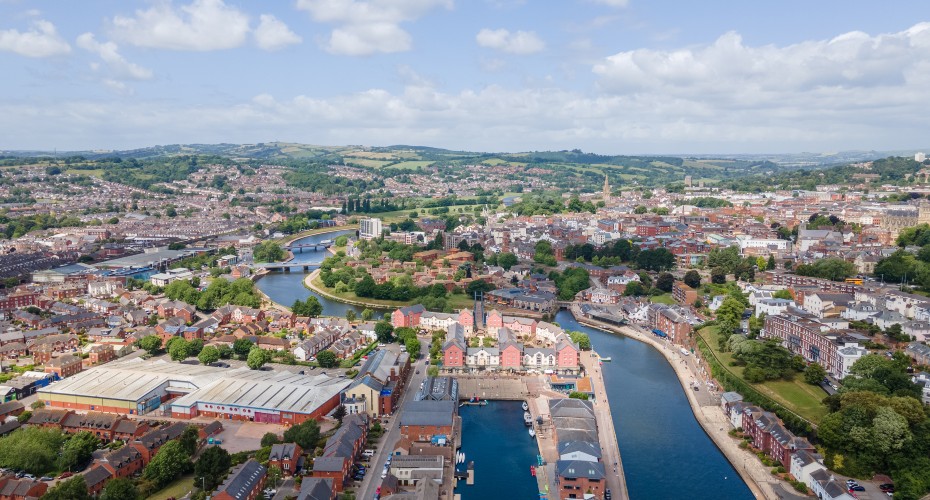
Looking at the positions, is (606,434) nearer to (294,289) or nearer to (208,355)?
(208,355)

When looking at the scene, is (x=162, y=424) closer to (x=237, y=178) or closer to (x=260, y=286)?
(x=260, y=286)

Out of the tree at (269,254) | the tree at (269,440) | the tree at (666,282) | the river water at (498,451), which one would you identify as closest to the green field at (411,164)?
the tree at (269,254)

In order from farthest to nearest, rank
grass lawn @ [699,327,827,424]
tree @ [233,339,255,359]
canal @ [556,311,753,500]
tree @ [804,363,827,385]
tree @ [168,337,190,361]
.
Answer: tree @ [233,339,255,359] → tree @ [168,337,190,361] → tree @ [804,363,827,385] → grass lawn @ [699,327,827,424] → canal @ [556,311,753,500]

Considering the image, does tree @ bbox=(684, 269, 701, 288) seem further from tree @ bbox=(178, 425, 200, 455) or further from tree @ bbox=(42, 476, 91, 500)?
tree @ bbox=(42, 476, 91, 500)

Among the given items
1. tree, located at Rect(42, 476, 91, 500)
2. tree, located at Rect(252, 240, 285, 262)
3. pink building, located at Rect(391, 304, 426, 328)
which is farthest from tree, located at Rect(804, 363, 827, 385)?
tree, located at Rect(252, 240, 285, 262)

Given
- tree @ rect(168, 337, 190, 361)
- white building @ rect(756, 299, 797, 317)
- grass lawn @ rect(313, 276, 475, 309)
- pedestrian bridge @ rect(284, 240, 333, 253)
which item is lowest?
pedestrian bridge @ rect(284, 240, 333, 253)

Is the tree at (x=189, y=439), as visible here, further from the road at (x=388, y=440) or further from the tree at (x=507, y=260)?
the tree at (x=507, y=260)

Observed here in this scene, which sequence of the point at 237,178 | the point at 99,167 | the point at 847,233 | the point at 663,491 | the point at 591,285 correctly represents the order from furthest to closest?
the point at 237,178 → the point at 99,167 → the point at 847,233 → the point at 591,285 → the point at 663,491

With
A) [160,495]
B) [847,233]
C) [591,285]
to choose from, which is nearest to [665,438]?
[160,495]
